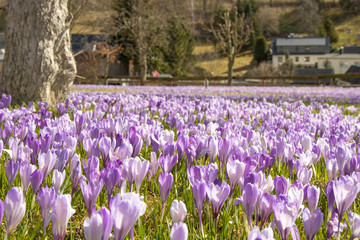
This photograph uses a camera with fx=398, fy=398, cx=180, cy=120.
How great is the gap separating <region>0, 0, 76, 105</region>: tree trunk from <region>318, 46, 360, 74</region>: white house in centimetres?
8893

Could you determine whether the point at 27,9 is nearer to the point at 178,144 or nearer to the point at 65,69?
the point at 65,69

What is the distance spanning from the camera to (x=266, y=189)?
1.77 m

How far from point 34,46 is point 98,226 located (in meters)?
5.88

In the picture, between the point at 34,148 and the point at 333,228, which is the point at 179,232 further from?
the point at 34,148

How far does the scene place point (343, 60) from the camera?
289 ft

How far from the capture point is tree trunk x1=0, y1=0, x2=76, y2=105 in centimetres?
635

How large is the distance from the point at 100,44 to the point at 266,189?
4865 centimetres

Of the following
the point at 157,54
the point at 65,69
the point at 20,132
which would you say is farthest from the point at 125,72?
the point at 20,132

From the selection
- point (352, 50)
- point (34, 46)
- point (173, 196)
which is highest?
point (352, 50)

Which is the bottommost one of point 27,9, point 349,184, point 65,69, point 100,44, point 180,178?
point 180,178

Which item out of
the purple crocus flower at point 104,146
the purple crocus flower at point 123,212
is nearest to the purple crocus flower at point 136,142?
the purple crocus flower at point 104,146

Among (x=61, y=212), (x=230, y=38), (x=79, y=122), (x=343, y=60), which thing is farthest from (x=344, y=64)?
(x=61, y=212)

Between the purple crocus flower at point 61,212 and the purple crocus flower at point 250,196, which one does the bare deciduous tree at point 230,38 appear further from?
the purple crocus flower at point 61,212

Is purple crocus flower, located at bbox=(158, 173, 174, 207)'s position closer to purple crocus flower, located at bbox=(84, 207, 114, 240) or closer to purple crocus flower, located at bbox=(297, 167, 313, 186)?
purple crocus flower, located at bbox=(84, 207, 114, 240)
